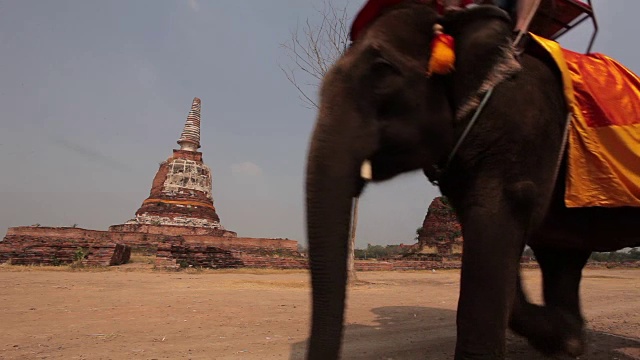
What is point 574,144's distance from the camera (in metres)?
2.12

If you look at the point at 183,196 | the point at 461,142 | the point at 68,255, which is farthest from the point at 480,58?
the point at 183,196

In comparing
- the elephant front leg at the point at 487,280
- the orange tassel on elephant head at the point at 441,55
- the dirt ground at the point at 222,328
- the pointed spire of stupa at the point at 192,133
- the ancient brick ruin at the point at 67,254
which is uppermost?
the pointed spire of stupa at the point at 192,133

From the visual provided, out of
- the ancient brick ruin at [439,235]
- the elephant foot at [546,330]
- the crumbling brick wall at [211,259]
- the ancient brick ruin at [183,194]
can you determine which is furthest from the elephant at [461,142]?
the ancient brick ruin at [183,194]

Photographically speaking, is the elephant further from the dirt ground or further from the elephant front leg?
the dirt ground

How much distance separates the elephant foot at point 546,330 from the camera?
285 cm

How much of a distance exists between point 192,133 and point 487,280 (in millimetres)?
32295

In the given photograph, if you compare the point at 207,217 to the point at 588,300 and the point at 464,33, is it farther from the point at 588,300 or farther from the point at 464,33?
the point at 464,33

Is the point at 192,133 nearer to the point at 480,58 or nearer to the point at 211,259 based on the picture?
the point at 211,259

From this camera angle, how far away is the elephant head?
61.8 inches

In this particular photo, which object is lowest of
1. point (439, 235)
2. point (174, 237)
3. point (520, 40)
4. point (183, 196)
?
point (174, 237)

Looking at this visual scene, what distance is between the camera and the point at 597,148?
6.98 ft

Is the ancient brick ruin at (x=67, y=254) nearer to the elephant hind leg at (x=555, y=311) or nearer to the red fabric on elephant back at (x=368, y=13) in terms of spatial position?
the elephant hind leg at (x=555, y=311)

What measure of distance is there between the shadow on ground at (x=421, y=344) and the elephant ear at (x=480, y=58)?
6.26 feet

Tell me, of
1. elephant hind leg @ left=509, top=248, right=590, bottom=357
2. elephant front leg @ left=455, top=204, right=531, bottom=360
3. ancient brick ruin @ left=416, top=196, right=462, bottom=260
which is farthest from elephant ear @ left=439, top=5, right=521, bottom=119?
ancient brick ruin @ left=416, top=196, right=462, bottom=260
